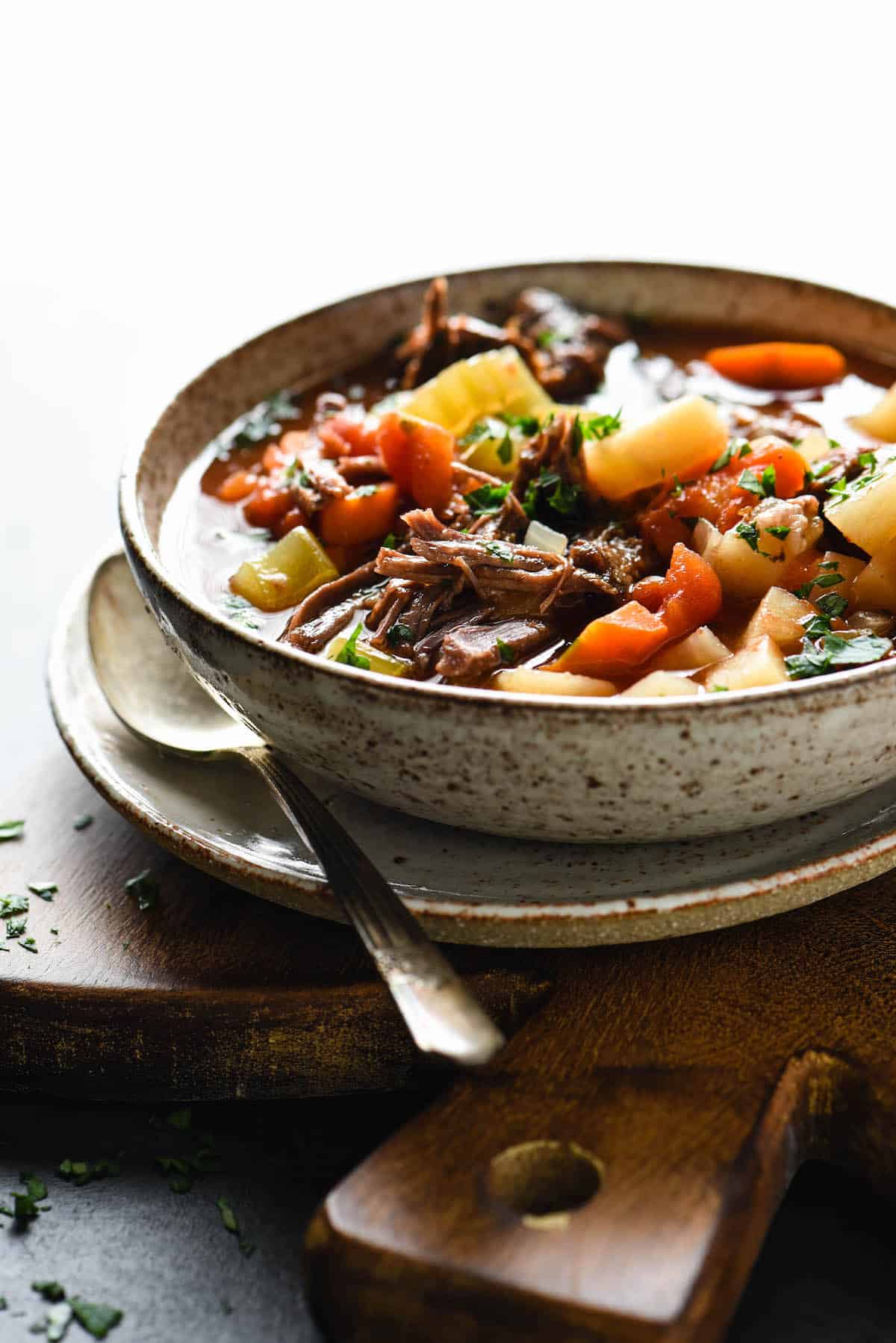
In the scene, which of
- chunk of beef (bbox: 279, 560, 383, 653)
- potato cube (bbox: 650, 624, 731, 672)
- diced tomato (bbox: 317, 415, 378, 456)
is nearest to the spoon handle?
chunk of beef (bbox: 279, 560, 383, 653)

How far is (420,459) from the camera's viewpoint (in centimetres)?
333

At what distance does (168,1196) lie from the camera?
8.35 ft

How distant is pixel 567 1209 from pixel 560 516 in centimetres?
162

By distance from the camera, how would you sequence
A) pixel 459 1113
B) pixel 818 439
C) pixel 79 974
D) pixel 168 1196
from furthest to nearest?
pixel 818 439, pixel 79 974, pixel 168 1196, pixel 459 1113

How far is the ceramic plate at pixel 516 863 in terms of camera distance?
250 centimetres

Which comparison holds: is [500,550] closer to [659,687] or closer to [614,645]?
[614,645]

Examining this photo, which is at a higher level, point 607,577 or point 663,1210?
point 607,577

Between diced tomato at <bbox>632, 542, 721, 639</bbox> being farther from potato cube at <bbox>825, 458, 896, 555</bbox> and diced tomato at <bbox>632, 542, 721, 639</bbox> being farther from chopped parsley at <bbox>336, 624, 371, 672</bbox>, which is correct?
chopped parsley at <bbox>336, 624, 371, 672</bbox>

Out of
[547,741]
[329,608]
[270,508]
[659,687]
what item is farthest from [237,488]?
[547,741]

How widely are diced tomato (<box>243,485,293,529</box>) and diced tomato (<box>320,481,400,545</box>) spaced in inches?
7.1

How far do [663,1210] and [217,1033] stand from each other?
0.97m

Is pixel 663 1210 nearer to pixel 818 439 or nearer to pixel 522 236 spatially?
pixel 818 439

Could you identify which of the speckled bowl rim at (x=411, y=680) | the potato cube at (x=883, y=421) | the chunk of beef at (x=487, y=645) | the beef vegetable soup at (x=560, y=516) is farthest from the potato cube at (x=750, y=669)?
the potato cube at (x=883, y=421)

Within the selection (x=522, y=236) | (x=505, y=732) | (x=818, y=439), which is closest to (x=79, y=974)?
(x=505, y=732)
